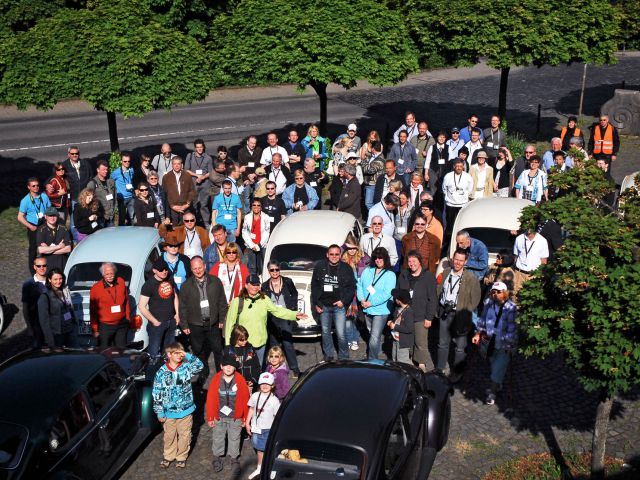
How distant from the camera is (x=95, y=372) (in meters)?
10.5

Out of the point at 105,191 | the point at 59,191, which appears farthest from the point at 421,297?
the point at 59,191

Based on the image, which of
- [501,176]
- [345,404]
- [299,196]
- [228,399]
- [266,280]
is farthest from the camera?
[501,176]

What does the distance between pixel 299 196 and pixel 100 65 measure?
635 centimetres

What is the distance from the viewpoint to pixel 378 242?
1465 centimetres

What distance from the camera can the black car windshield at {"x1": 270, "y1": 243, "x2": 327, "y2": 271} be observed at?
14.5m

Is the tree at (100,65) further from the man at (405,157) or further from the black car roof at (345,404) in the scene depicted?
the black car roof at (345,404)

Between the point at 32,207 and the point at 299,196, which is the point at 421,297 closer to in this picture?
the point at 299,196

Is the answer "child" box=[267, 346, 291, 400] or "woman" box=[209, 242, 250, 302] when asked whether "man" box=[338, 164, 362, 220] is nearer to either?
"woman" box=[209, 242, 250, 302]

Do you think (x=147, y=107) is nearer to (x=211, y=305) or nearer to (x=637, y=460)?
(x=211, y=305)

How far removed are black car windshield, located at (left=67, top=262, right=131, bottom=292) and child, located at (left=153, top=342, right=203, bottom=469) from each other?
3.45 meters

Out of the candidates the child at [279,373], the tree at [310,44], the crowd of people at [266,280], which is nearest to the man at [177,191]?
the crowd of people at [266,280]

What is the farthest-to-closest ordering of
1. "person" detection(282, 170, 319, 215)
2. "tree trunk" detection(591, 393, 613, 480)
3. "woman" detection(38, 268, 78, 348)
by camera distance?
"person" detection(282, 170, 319, 215) → "woman" detection(38, 268, 78, 348) → "tree trunk" detection(591, 393, 613, 480)

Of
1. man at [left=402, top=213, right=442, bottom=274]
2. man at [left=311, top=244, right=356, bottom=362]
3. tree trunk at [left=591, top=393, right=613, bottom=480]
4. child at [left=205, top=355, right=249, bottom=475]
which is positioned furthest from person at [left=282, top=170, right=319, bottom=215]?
tree trunk at [left=591, top=393, right=613, bottom=480]

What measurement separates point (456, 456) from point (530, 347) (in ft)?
7.10
